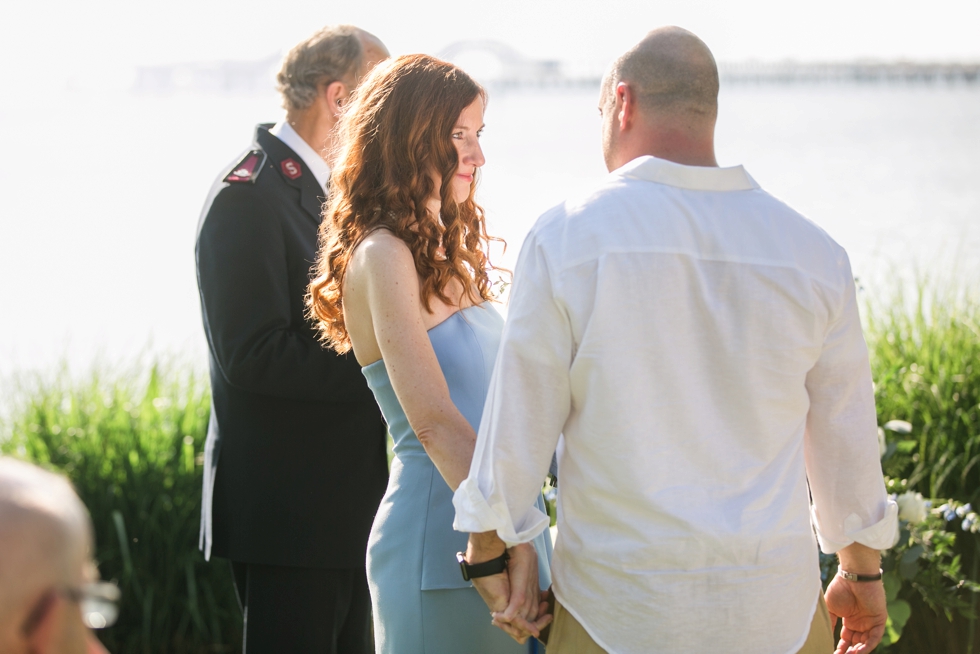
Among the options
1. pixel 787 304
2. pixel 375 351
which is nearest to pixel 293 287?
pixel 375 351

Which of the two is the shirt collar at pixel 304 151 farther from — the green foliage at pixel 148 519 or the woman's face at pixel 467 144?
the green foliage at pixel 148 519

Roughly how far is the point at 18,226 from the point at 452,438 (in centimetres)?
1012

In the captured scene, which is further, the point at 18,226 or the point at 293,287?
the point at 18,226

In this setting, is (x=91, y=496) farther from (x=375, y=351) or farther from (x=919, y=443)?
(x=919, y=443)

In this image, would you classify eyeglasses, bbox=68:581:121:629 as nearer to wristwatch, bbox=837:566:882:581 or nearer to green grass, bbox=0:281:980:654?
wristwatch, bbox=837:566:882:581

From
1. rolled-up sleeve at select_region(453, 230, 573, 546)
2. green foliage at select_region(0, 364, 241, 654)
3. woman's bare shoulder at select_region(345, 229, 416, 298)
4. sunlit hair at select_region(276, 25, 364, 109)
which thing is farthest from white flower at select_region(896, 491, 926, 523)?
green foliage at select_region(0, 364, 241, 654)

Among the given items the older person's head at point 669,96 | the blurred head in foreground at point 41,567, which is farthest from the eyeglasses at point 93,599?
the older person's head at point 669,96

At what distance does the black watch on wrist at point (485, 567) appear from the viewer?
1.49 metres

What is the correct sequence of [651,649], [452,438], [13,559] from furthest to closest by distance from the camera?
[452,438], [651,649], [13,559]

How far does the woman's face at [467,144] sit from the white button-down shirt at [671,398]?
0.43m

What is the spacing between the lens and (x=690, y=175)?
4.59ft

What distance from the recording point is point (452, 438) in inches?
62.2

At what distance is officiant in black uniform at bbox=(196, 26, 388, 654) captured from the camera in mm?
2121

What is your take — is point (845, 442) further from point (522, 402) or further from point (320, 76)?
point (320, 76)
